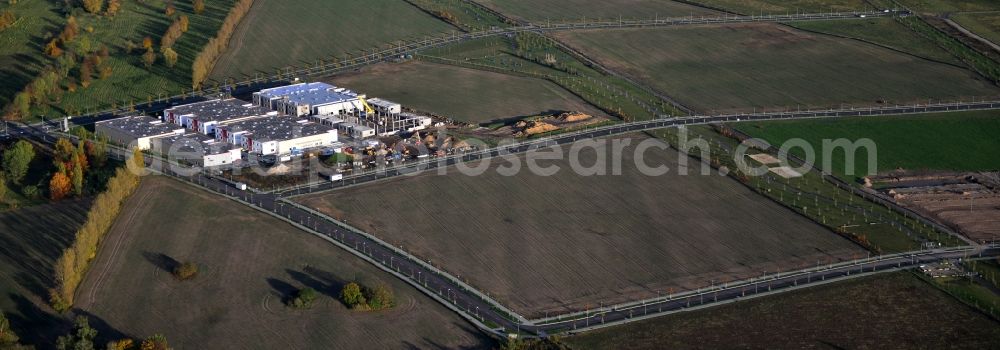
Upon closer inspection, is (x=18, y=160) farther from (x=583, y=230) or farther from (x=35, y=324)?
(x=583, y=230)

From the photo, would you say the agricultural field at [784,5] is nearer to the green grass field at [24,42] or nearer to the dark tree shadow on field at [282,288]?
the green grass field at [24,42]

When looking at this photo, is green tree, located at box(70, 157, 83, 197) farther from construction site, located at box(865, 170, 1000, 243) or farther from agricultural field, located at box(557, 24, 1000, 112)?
construction site, located at box(865, 170, 1000, 243)

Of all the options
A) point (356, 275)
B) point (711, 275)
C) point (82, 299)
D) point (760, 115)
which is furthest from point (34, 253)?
point (760, 115)

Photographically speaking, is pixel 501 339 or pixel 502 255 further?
pixel 502 255

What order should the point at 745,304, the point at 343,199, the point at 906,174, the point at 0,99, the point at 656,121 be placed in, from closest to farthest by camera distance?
the point at 745,304 → the point at 343,199 → the point at 906,174 → the point at 656,121 → the point at 0,99

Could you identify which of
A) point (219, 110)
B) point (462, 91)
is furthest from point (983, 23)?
point (219, 110)

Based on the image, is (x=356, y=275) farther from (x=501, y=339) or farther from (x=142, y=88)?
(x=142, y=88)

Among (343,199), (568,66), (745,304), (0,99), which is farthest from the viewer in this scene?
(568,66)
